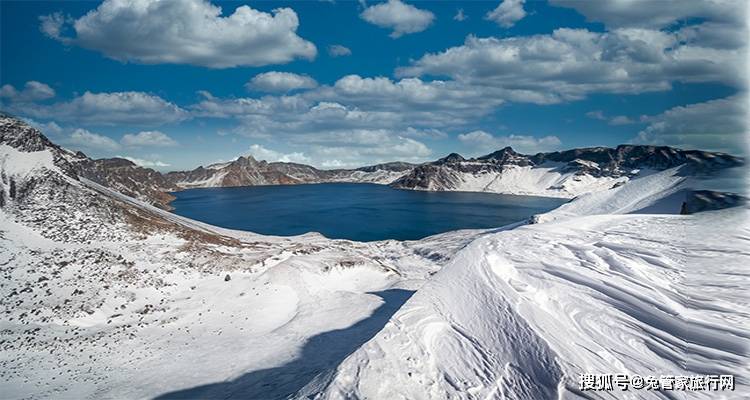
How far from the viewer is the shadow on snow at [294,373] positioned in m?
16.1

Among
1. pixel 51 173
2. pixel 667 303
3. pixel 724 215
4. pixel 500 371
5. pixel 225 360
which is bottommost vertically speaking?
pixel 225 360

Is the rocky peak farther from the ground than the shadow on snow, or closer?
farther from the ground

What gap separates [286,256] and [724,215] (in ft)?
105

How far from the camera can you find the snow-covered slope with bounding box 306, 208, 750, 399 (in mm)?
9469

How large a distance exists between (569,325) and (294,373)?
1280 centimetres

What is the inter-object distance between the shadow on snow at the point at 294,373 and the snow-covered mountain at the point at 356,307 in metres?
0.12

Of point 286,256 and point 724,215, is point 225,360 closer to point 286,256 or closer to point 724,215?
point 286,256

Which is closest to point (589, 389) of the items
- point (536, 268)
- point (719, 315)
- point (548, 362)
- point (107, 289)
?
point (548, 362)

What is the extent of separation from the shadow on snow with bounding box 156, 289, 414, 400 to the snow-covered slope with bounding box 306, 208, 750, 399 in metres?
4.76

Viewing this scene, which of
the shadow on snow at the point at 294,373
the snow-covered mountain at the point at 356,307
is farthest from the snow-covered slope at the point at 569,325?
the shadow on snow at the point at 294,373

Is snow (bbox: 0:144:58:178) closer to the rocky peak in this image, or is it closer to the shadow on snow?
the rocky peak

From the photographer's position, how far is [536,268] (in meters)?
15.3

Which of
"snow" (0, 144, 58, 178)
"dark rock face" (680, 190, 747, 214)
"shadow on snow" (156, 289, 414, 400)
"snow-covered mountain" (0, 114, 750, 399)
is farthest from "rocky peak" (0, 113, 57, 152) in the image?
"dark rock face" (680, 190, 747, 214)

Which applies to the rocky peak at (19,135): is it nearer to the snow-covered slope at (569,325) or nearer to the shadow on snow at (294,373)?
the shadow on snow at (294,373)
